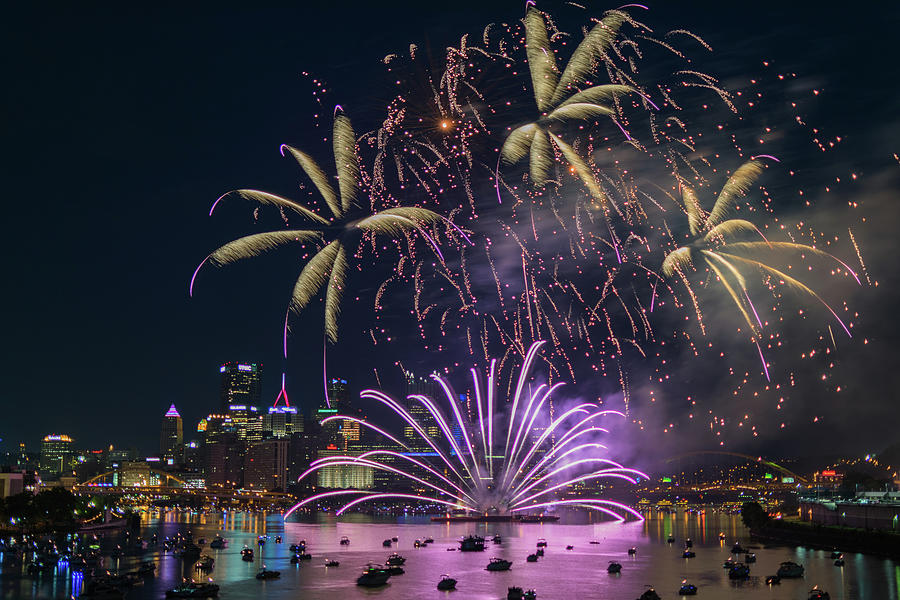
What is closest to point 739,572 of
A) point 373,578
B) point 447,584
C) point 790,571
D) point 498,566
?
point 790,571

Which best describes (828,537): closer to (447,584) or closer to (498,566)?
(498,566)

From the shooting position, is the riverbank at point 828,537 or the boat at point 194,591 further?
the riverbank at point 828,537

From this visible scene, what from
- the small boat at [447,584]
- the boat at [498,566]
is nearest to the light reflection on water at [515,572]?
the small boat at [447,584]

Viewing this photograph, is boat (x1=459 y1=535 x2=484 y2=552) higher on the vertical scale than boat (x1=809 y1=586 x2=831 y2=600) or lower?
higher

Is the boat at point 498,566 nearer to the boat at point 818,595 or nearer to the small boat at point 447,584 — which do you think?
the small boat at point 447,584

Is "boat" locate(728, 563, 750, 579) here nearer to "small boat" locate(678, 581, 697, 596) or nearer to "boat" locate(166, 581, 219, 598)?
"small boat" locate(678, 581, 697, 596)

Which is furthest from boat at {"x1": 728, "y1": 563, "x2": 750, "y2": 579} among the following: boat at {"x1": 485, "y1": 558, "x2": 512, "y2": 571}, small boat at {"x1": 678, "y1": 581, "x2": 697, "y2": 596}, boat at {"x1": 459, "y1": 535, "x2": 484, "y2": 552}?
boat at {"x1": 459, "y1": 535, "x2": 484, "y2": 552}
